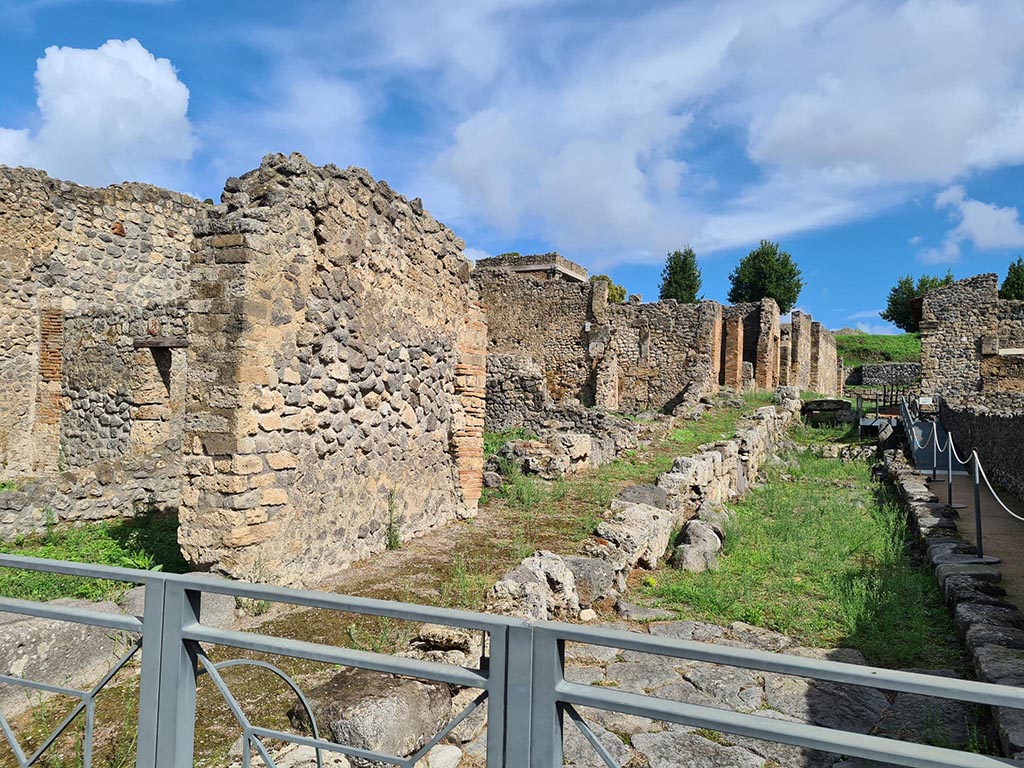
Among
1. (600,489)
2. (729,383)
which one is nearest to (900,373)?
(729,383)

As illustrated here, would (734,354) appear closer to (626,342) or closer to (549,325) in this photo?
(626,342)

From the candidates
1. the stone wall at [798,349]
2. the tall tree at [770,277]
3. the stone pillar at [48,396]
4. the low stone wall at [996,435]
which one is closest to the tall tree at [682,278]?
the tall tree at [770,277]

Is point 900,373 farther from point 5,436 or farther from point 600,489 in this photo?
point 5,436

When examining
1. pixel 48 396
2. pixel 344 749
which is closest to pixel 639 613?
pixel 344 749

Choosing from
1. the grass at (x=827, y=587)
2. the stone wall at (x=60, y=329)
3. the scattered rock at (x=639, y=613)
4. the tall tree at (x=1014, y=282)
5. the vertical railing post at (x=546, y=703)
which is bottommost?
the scattered rock at (x=639, y=613)

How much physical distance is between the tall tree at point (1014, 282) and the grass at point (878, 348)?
21.0 ft

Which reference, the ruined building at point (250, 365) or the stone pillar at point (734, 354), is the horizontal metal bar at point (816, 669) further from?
the stone pillar at point (734, 354)

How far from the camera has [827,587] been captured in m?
6.28

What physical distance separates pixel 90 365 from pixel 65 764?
8.58m

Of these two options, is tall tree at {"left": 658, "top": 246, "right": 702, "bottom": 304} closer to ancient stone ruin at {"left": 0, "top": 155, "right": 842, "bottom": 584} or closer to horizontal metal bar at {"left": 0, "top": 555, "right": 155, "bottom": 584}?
ancient stone ruin at {"left": 0, "top": 155, "right": 842, "bottom": 584}

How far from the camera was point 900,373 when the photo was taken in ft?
134

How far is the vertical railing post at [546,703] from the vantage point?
69.5 inches

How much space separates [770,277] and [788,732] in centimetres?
5142

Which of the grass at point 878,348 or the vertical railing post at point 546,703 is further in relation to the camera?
the grass at point 878,348
